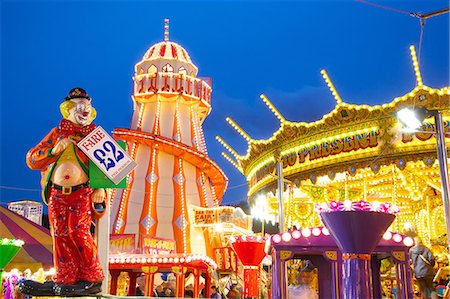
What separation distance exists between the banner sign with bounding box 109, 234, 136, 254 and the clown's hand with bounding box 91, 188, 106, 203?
13.8 meters

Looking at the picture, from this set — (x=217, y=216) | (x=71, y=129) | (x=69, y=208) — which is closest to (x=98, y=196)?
(x=69, y=208)

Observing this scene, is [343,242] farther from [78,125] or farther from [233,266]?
[233,266]

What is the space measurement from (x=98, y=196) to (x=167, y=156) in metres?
18.5

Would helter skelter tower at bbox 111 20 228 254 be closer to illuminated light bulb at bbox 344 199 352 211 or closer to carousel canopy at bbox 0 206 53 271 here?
carousel canopy at bbox 0 206 53 271

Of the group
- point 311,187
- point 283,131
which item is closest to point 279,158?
point 283,131

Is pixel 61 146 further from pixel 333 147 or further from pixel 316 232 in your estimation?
pixel 333 147

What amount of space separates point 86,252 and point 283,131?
8.97 meters

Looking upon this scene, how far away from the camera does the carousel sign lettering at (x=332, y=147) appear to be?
11836 mm

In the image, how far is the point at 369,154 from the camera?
465 inches

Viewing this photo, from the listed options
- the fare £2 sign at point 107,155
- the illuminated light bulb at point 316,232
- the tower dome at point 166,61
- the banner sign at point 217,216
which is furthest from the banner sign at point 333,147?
the tower dome at point 166,61

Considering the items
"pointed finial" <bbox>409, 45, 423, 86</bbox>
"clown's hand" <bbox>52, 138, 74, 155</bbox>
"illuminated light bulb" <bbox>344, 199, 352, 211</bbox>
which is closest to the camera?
"illuminated light bulb" <bbox>344, 199, 352, 211</bbox>

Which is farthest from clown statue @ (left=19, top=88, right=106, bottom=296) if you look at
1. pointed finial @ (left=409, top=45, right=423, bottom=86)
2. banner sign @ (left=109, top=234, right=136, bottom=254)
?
banner sign @ (left=109, top=234, right=136, bottom=254)

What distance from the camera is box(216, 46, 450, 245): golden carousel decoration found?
1120cm

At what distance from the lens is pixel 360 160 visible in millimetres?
11992
